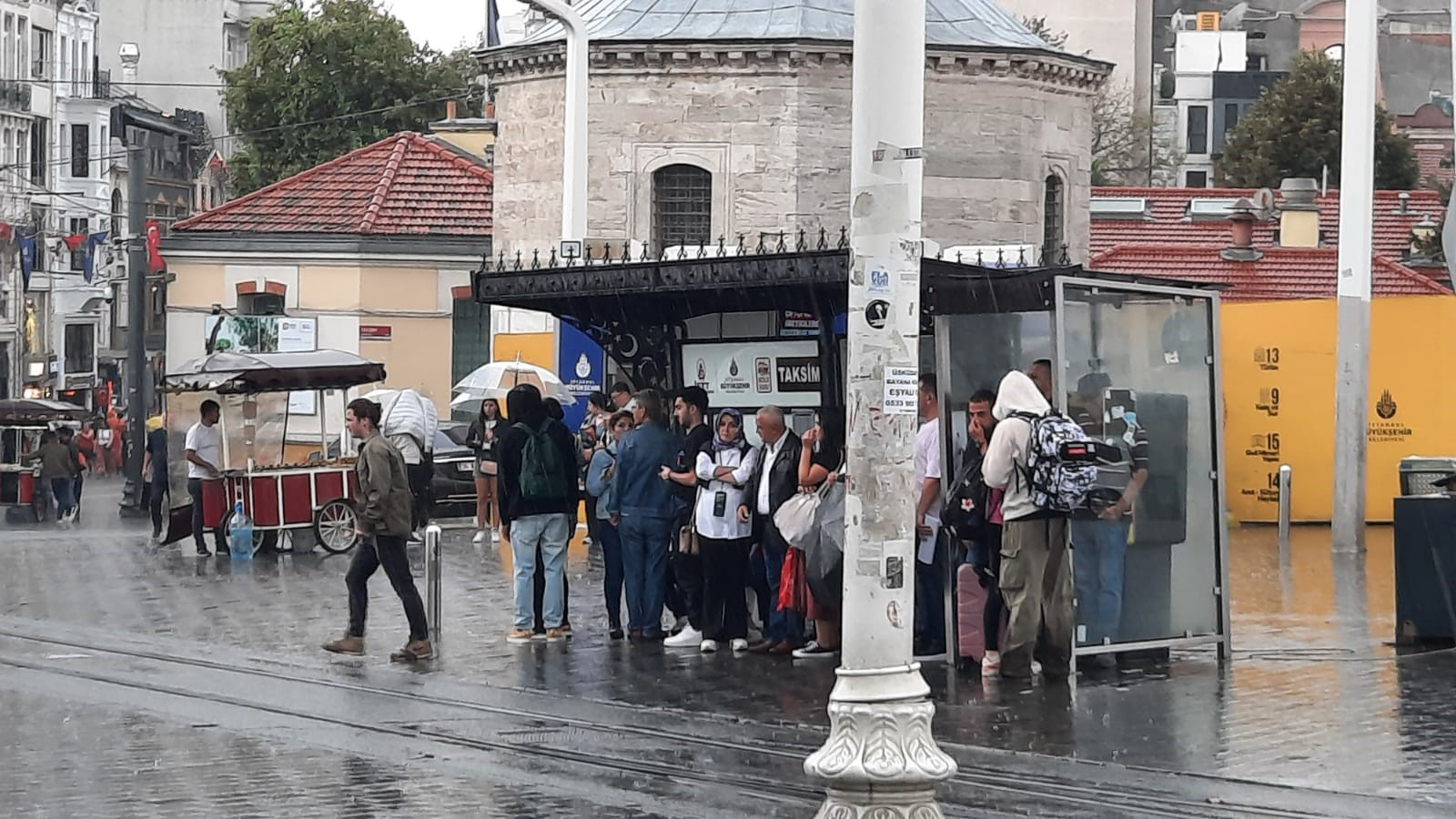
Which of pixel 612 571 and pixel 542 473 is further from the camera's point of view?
pixel 612 571

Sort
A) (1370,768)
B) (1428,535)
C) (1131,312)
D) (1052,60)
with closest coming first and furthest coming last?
(1370,768) → (1131,312) → (1428,535) → (1052,60)

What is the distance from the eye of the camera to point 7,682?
48.9 ft

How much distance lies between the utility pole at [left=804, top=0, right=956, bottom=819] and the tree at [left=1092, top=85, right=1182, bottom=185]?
6816 cm

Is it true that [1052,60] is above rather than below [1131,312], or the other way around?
above

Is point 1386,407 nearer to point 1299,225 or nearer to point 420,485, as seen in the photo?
point 420,485

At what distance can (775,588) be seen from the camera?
51.8 ft

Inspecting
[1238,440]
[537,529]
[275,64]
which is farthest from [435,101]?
[537,529]

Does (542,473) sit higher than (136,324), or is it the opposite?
(136,324)

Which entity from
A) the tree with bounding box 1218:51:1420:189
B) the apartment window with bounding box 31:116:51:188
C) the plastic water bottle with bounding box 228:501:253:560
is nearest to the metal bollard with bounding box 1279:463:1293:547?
the plastic water bottle with bounding box 228:501:253:560

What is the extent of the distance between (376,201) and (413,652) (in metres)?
30.1

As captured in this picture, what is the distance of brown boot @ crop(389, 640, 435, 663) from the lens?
51.3ft

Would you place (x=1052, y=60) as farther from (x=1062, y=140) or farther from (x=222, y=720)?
(x=222, y=720)

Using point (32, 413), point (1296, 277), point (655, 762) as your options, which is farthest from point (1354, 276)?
point (32, 413)

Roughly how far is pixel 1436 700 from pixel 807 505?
402 centimetres
